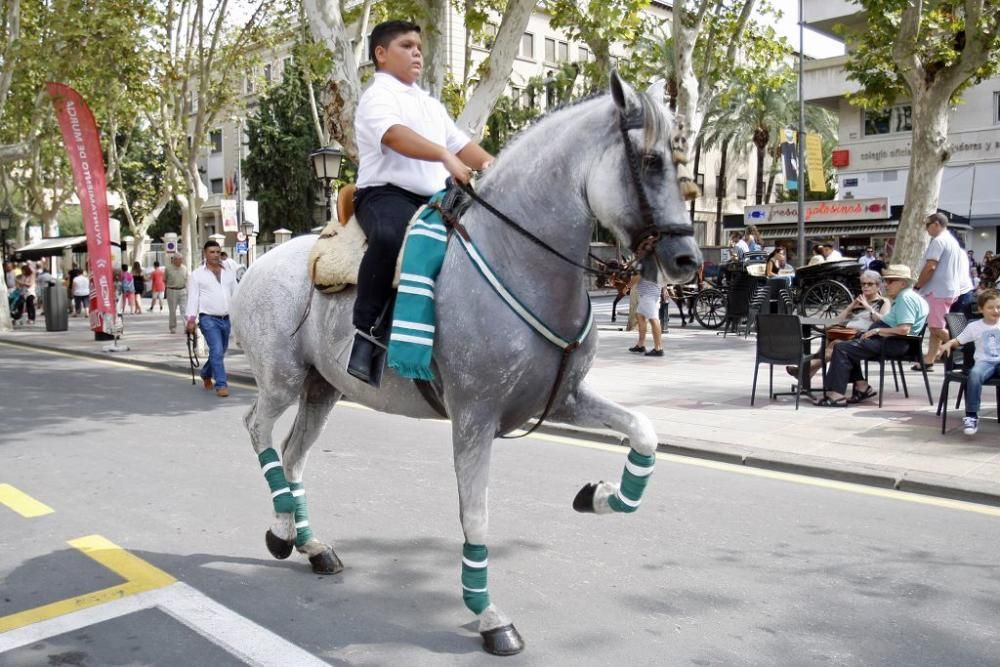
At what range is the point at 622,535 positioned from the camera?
5043mm

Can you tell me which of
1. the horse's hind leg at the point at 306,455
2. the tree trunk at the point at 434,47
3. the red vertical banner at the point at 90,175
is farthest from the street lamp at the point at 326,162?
the horse's hind leg at the point at 306,455

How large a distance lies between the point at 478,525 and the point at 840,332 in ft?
25.0

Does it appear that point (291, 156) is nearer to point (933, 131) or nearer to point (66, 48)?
point (66, 48)

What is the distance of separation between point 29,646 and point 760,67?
17.9 m

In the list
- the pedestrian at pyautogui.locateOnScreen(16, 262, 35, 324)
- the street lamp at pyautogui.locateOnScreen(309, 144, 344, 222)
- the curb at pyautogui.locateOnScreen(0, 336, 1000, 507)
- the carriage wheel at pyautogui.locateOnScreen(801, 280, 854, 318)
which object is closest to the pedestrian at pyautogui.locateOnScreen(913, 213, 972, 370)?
the curb at pyautogui.locateOnScreen(0, 336, 1000, 507)

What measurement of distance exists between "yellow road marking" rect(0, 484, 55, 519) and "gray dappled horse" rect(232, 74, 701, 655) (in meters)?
2.99

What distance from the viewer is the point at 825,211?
112ft

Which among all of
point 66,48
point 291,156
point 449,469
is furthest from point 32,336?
point 291,156

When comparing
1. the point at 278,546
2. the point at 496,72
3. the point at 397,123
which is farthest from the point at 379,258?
the point at 496,72

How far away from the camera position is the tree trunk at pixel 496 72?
36.8 feet

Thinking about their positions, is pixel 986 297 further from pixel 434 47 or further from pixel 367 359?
pixel 434 47

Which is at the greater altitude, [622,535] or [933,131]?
[933,131]

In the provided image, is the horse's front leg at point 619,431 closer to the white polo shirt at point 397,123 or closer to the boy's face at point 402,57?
the white polo shirt at point 397,123

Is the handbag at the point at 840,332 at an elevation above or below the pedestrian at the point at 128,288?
above
